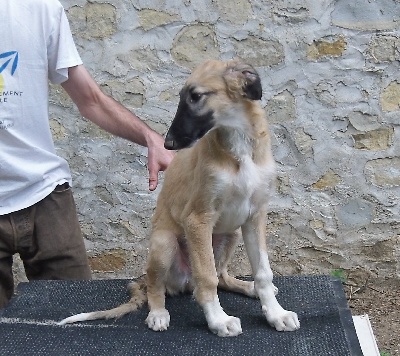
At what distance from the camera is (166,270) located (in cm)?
257

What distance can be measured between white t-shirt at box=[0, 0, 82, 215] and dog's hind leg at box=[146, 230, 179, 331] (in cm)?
64

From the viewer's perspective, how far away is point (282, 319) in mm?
2451

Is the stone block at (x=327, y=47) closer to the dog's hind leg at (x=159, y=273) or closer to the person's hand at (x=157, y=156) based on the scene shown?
the person's hand at (x=157, y=156)

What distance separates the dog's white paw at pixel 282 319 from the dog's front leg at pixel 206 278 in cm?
13

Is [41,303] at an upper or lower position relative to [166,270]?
lower

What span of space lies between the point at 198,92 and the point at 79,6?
1.98 meters

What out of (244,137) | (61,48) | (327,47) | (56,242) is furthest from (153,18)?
(244,137)

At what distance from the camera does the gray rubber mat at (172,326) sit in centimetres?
234

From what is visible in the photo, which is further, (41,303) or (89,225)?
(89,225)

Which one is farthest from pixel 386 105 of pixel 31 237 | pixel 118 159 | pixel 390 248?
pixel 31 237

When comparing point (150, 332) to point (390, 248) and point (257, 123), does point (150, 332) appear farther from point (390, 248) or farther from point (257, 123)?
point (390, 248)

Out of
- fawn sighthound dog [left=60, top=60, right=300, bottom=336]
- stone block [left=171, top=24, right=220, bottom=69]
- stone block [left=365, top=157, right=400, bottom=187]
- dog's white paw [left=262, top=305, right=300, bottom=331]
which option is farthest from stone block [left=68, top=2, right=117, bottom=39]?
dog's white paw [left=262, top=305, right=300, bottom=331]

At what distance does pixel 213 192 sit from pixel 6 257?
112 centimetres

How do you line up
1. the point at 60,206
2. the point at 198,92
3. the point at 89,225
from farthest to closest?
the point at 89,225 → the point at 60,206 → the point at 198,92
